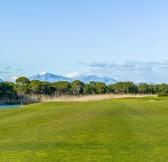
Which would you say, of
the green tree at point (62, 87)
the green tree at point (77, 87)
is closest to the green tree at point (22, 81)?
the green tree at point (62, 87)

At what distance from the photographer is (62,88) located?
93.4m

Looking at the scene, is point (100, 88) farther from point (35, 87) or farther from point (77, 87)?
point (35, 87)

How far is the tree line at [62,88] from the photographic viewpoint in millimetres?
83625

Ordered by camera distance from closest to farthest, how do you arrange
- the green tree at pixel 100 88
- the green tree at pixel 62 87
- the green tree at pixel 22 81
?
the green tree at pixel 22 81 < the green tree at pixel 62 87 < the green tree at pixel 100 88

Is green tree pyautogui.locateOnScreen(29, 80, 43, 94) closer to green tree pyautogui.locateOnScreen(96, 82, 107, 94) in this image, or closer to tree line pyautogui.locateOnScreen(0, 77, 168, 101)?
tree line pyautogui.locateOnScreen(0, 77, 168, 101)

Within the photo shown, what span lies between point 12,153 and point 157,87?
92755 millimetres

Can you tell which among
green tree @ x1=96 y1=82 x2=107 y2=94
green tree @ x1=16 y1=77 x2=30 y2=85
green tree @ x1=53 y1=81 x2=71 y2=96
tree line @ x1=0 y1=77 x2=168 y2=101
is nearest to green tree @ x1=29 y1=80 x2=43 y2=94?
tree line @ x1=0 y1=77 x2=168 y2=101

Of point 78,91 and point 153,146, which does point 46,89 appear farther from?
point 153,146

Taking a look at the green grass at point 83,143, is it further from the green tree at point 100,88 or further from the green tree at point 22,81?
the green tree at point 100,88

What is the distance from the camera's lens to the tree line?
8362 cm

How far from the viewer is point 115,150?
9.89 meters

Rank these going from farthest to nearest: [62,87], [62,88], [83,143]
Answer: [62,88] < [62,87] < [83,143]

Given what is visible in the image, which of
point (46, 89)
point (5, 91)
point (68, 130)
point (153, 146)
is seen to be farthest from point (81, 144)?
point (46, 89)

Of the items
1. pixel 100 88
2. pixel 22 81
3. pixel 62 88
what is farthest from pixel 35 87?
pixel 100 88
